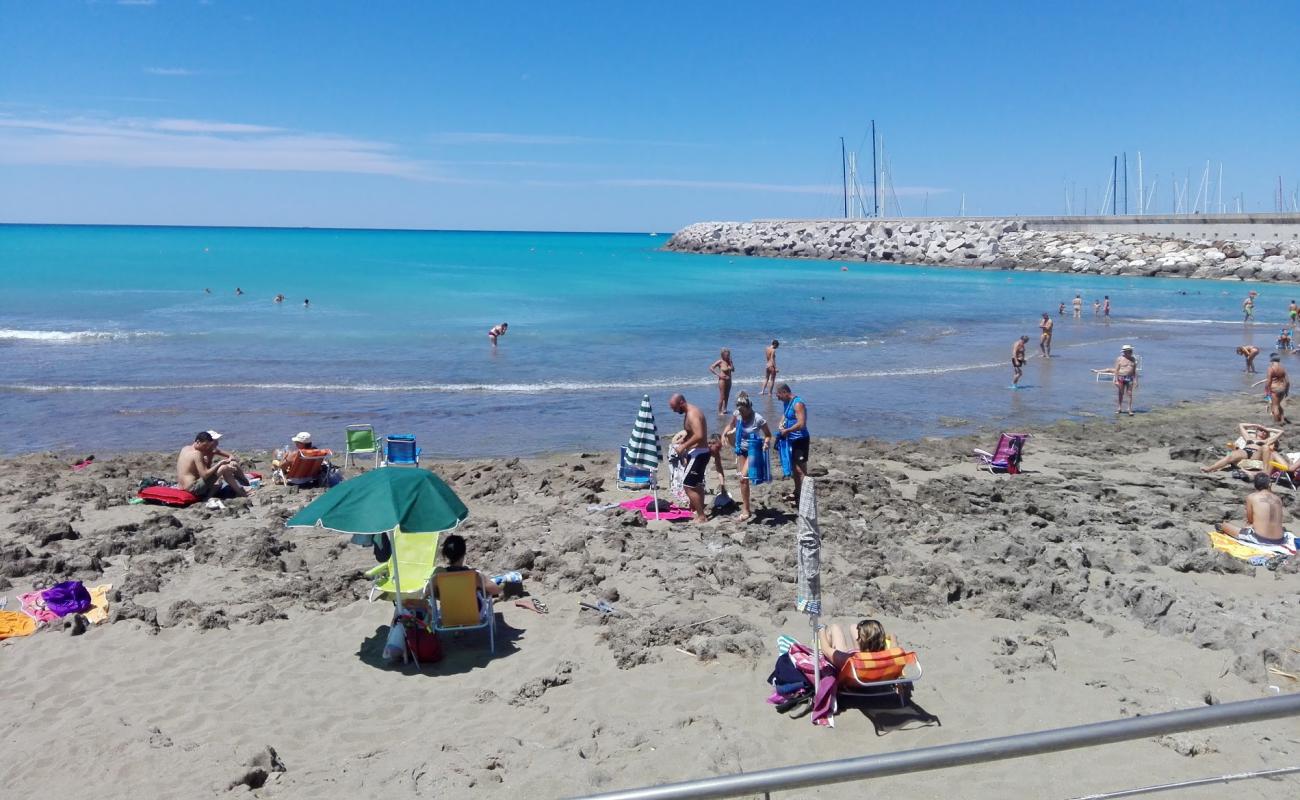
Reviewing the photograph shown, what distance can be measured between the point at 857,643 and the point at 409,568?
12.7 feet

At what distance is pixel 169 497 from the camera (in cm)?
1164

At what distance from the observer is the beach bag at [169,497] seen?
11.6 meters

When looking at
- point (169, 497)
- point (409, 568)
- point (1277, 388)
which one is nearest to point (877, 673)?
point (409, 568)

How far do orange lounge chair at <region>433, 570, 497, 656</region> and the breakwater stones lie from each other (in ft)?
223

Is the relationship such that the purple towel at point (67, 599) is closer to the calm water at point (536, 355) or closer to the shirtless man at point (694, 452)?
the shirtless man at point (694, 452)

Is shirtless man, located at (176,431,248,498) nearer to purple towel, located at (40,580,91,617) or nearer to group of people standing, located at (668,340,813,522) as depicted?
purple towel, located at (40,580,91,617)

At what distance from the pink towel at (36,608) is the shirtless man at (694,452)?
6253mm

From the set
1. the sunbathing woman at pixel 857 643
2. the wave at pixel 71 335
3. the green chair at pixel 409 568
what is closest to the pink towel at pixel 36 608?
the green chair at pixel 409 568

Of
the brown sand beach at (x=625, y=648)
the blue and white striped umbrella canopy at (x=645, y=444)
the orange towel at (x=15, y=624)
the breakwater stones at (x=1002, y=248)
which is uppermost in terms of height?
the breakwater stones at (x=1002, y=248)

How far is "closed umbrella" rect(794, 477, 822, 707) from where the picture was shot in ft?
21.1

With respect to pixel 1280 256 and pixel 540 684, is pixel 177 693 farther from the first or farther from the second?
pixel 1280 256

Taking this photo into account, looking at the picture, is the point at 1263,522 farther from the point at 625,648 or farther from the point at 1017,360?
the point at 1017,360

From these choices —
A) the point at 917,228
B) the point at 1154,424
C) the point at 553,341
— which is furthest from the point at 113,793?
the point at 917,228

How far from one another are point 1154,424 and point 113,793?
17545mm
